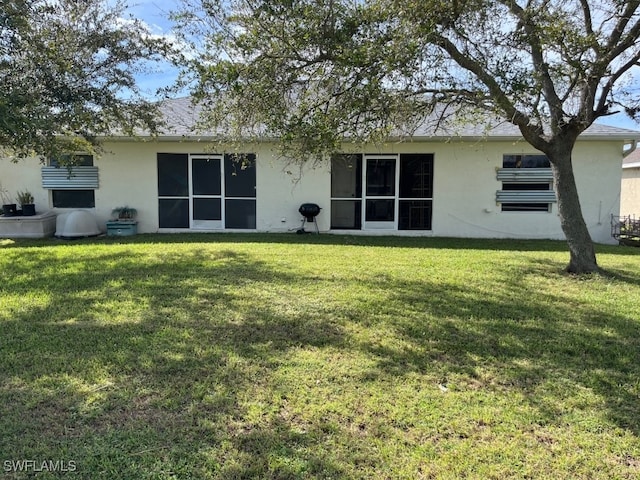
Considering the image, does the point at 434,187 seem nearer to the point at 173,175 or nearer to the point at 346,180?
the point at 346,180

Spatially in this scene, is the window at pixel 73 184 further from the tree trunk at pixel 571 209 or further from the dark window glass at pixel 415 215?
the tree trunk at pixel 571 209

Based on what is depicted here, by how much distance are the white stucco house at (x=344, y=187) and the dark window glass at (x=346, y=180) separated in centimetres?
3

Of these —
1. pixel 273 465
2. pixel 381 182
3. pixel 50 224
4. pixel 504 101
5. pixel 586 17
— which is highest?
pixel 586 17

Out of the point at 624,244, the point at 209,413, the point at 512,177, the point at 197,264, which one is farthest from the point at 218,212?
the point at 624,244

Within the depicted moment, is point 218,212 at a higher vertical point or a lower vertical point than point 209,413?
higher

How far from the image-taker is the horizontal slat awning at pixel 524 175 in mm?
11828

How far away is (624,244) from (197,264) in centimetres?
1101

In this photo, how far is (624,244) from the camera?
1202cm

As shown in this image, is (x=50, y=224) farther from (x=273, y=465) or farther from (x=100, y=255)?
(x=273, y=465)

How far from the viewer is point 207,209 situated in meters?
12.7

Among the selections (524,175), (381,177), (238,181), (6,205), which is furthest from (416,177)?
(6,205)

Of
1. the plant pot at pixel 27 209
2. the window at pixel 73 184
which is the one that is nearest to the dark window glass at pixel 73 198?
the window at pixel 73 184

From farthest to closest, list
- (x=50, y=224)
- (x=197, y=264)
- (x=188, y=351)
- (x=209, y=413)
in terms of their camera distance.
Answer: (x=50, y=224) → (x=197, y=264) → (x=188, y=351) → (x=209, y=413)

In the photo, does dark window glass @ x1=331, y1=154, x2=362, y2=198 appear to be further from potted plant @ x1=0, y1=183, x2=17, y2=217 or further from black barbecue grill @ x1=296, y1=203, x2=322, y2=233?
potted plant @ x1=0, y1=183, x2=17, y2=217
